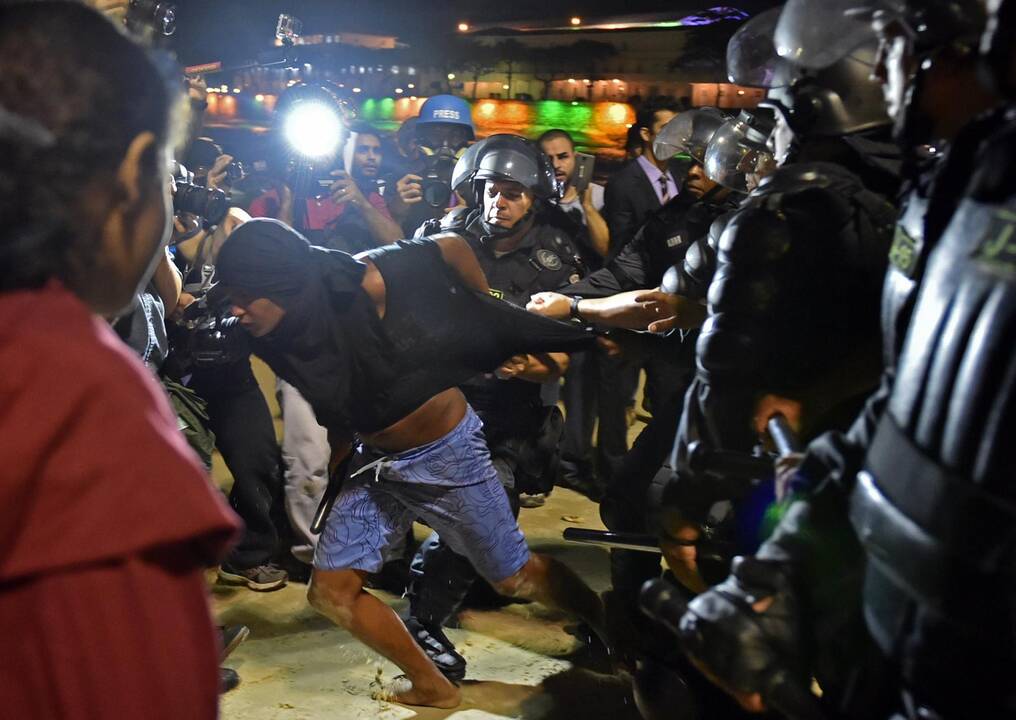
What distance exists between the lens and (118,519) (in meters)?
1.01

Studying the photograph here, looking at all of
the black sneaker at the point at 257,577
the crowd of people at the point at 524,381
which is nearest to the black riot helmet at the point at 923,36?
the crowd of people at the point at 524,381

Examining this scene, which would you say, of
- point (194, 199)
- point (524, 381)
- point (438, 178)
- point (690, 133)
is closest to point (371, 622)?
point (524, 381)

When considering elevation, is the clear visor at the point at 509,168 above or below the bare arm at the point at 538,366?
above

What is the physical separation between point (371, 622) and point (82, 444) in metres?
2.73

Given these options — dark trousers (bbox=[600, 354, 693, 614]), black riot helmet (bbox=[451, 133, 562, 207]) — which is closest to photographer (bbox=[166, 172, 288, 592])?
black riot helmet (bbox=[451, 133, 562, 207])

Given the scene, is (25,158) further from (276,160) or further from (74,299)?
(276,160)

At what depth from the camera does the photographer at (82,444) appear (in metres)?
1.00

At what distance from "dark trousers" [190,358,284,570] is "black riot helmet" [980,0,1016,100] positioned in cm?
391

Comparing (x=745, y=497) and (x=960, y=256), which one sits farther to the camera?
(x=745, y=497)

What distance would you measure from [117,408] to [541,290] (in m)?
3.99

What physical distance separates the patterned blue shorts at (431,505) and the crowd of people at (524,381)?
0.4 inches

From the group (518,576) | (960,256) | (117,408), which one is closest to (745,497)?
(518,576)

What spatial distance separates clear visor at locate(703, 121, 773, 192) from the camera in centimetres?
388

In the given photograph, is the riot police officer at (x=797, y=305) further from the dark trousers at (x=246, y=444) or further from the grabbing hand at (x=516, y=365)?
the dark trousers at (x=246, y=444)
